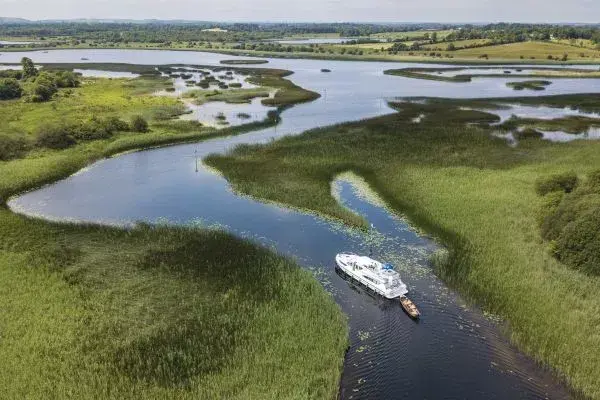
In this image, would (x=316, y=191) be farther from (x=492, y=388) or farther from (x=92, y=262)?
(x=492, y=388)

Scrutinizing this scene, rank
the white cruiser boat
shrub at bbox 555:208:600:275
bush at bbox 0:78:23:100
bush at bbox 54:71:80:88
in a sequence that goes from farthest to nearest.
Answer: bush at bbox 54:71:80:88
bush at bbox 0:78:23:100
shrub at bbox 555:208:600:275
the white cruiser boat

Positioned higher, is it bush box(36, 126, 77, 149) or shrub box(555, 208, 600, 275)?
shrub box(555, 208, 600, 275)

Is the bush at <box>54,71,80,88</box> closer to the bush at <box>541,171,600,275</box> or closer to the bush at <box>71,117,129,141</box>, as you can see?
the bush at <box>71,117,129,141</box>

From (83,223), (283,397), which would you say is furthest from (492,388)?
(83,223)

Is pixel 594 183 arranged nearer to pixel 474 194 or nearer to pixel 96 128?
pixel 474 194

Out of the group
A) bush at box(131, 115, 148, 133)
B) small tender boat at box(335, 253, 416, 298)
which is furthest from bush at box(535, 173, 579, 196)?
bush at box(131, 115, 148, 133)

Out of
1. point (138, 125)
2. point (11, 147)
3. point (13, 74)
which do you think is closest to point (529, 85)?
point (138, 125)
